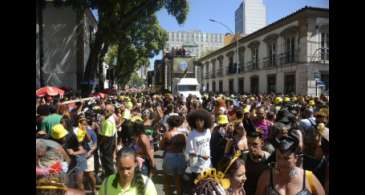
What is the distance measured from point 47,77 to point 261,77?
1691 cm

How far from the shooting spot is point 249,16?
65.3 m

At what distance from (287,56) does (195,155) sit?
76.0 ft

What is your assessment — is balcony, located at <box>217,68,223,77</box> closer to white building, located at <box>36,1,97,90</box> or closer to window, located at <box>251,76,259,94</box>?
window, located at <box>251,76,259,94</box>

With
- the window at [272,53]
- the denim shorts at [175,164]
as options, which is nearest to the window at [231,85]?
the window at [272,53]

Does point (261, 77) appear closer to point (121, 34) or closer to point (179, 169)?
point (121, 34)

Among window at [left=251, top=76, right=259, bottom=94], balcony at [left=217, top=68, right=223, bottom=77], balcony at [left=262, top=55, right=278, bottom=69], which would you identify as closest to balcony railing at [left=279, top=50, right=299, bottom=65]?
balcony at [left=262, top=55, right=278, bottom=69]

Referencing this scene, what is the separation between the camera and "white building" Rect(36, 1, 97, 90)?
1041 inches

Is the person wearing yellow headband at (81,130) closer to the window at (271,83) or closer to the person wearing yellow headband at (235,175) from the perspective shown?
the person wearing yellow headband at (235,175)

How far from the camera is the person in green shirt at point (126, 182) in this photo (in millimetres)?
3447

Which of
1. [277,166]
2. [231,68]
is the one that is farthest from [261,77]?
[277,166]

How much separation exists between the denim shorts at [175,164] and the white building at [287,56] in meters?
13.3

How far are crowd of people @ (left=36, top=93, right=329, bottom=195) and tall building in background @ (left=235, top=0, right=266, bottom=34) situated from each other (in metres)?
51.3

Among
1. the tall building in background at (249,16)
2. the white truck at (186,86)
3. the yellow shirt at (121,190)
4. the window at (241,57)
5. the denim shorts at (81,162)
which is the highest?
the tall building in background at (249,16)
